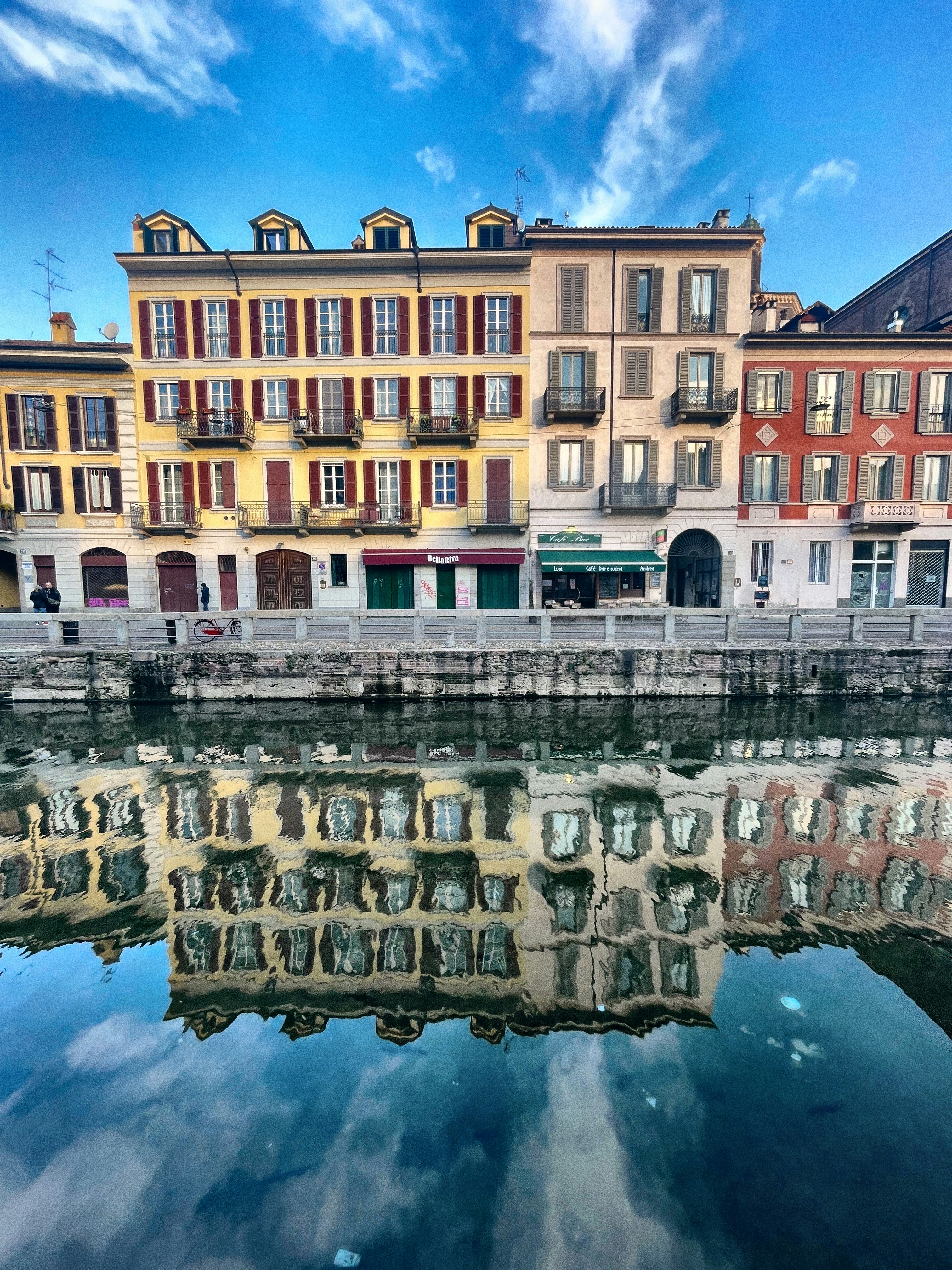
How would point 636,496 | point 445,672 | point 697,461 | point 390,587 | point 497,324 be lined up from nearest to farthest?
point 445,672, point 497,324, point 636,496, point 697,461, point 390,587

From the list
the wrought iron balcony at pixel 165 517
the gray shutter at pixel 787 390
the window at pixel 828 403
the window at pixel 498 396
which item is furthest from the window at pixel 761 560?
the wrought iron balcony at pixel 165 517

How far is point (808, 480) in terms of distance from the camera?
2469cm

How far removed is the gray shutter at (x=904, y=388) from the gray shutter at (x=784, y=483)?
5453 millimetres

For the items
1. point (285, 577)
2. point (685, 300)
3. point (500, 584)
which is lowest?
point (500, 584)

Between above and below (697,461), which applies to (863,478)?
below

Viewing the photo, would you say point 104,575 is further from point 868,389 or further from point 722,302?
point 868,389

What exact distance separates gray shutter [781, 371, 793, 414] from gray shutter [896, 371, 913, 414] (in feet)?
16.0

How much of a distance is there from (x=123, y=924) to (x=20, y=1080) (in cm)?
198

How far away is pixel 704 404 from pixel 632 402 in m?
3.01

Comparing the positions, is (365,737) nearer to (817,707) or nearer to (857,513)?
(817,707)

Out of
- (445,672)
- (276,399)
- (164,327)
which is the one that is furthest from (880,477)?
(164,327)

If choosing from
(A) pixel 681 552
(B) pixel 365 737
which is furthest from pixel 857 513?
(B) pixel 365 737

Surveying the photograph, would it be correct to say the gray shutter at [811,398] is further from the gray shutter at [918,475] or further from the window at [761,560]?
the window at [761,560]

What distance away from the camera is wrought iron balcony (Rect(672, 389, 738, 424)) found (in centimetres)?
2298
